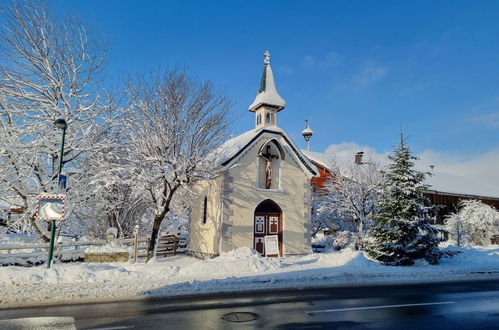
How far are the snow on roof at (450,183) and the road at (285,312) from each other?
25437 mm

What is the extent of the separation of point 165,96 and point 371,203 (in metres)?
18.9

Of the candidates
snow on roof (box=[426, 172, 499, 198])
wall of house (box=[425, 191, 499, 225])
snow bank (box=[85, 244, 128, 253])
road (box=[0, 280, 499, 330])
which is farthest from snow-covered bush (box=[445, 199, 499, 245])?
snow bank (box=[85, 244, 128, 253])

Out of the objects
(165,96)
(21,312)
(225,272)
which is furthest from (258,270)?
(165,96)

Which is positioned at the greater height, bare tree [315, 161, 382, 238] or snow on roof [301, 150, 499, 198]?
snow on roof [301, 150, 499, 198]

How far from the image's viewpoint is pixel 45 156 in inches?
601

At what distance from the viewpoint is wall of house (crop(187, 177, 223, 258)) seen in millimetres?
18875

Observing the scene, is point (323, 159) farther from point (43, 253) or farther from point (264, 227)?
point (43, 253)

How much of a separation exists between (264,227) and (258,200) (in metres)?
1.63

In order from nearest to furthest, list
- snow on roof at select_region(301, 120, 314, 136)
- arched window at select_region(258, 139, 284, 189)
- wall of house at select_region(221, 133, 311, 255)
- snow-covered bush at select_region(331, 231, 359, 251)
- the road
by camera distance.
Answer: the road < wall of house at select_region(221, 133, 311, 255) < arched window at select_region(258, 139, 284, 189) < snow-covered bush at select_region(331, 231, 359, 251) < snow on roof at select_region(301, 120, 314, 136)

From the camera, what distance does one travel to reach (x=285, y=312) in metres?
7.61

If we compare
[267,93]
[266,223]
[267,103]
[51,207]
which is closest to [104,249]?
[51,207]

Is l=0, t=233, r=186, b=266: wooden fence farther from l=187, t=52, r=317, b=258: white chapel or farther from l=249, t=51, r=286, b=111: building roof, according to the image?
l=249, t=51, r=286, b=111: building roof

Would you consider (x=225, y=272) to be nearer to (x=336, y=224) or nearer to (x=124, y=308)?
(x=124, y=308)

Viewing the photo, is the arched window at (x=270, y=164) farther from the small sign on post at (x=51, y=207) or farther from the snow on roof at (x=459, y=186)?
the snow on roof at (x=459, y=186)
